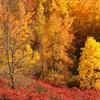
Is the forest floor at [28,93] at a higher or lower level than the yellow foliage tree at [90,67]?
higher

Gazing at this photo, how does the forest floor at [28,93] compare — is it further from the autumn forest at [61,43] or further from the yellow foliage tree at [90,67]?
the yellow foliage tree at [90,67]

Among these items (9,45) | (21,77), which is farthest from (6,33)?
(21,77)

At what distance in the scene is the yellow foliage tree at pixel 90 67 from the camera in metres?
48.8

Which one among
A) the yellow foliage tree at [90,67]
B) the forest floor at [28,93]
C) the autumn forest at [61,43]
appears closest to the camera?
the forest floor at [28,93]

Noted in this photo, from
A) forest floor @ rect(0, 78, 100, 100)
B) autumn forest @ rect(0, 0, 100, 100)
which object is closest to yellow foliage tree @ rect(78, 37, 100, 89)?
autumn forest @ rect(0, 0, 100, 100)

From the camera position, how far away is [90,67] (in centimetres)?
4906

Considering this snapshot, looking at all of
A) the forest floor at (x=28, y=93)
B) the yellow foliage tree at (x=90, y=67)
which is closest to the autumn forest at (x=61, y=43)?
the yellow foliage tree at (x=90, y=67)

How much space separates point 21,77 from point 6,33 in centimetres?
503

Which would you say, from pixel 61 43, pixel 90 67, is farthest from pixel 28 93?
pixel 61 43

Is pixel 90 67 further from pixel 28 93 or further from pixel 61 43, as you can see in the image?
pixel 28 93

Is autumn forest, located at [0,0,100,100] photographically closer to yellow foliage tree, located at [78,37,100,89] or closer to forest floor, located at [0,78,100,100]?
yellow foliage tree, located at [78,37,100,89]

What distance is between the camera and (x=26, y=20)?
179 ft

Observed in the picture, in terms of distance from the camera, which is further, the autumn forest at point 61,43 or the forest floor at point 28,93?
the autumn forest at point 61,43

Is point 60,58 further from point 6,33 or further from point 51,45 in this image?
point 6,33
